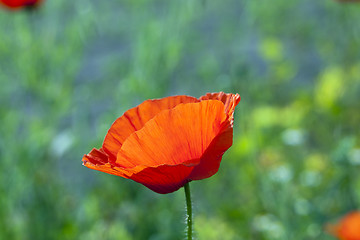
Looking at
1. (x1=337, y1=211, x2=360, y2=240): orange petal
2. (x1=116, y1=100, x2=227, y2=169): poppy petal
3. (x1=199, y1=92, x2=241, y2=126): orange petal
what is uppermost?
(x1=337, y1=211, x2=360, y2=240): orange petal

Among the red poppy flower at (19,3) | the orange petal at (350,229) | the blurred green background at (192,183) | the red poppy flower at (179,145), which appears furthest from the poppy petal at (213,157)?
the red poppy flower at (19,3)

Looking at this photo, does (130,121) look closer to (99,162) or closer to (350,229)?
(99,162)

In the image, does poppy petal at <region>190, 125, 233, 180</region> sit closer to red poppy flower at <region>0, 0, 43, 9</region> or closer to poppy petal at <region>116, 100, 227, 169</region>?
poppy petal at <region>116, 100, 227, 169</region>

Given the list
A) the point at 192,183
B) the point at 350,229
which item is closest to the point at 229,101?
the point at 350,229

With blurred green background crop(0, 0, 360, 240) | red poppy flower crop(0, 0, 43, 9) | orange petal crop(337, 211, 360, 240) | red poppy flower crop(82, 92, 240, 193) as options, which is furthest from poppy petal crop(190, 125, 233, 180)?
red poppy flower crop(0, 0, 43, 9)

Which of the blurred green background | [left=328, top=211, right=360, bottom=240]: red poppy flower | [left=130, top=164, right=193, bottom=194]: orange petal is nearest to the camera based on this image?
[left=130, top=164, right=193, bottom=194]: orange petal

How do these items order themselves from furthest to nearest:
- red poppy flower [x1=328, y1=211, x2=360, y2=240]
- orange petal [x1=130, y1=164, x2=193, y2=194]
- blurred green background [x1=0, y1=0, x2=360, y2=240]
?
blurred green background [x1=0, y1=0, x2=360, y2=240] < red poppy flower [x1=328, y1=211, x2=360, y2=240] < orange petal [x1=130, y1=164, x2=193, y2=194]

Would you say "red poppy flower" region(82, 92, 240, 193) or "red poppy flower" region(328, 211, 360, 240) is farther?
"red poppy flower" region(328, 211, 360, 240)
